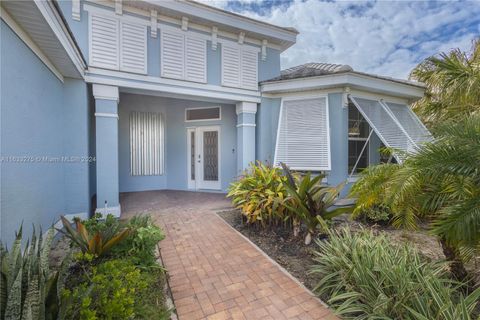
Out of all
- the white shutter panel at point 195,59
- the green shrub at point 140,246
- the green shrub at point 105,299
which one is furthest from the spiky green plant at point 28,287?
the white shutter panel at point 195,59

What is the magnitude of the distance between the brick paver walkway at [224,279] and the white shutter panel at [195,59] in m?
3.90

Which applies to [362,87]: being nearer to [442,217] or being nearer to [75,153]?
[442,217]

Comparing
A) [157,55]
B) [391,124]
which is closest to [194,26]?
[157,55]

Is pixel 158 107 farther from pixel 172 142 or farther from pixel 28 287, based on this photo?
pixel 28 287

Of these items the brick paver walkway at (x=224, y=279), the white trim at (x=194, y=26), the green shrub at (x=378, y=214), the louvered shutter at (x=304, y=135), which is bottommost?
the brick paver walkway at (x=224, y=279)

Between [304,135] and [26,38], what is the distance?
621 centimetres

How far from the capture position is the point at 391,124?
265 inches

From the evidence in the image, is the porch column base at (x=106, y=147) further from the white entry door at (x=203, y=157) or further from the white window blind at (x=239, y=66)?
the white entry door at (x=203, y=157)

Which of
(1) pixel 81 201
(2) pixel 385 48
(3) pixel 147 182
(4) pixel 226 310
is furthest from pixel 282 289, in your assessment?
(2) pixel 385 48

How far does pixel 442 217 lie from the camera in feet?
7.62

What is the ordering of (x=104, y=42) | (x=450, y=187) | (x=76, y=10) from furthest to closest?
(x=104, y=42) < (x=76, y=10) < (x=450, y=187)

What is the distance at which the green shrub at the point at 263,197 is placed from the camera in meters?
4.35

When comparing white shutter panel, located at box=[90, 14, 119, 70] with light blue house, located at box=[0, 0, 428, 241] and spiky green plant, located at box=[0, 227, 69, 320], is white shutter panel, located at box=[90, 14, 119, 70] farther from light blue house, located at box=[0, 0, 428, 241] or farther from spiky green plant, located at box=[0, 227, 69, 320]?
spiky green plant, located at box=[0, 227, 69, 320]

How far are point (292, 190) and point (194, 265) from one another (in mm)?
1989
